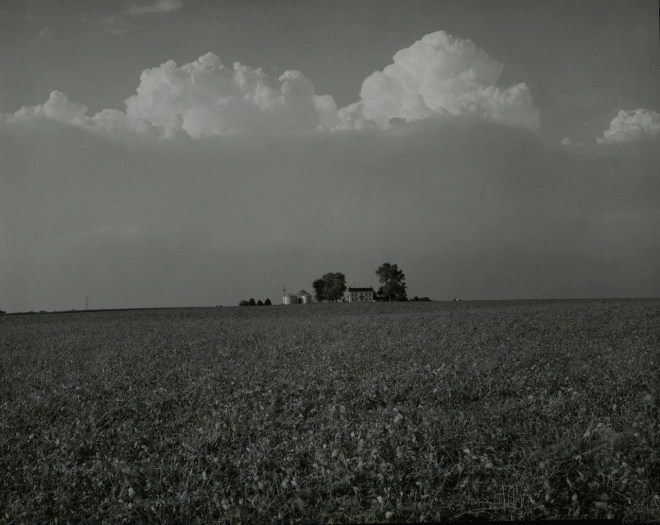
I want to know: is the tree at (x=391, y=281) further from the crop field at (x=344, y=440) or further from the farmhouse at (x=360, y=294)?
the crop field at (x=344, y=440)

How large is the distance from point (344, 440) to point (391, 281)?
88.0m

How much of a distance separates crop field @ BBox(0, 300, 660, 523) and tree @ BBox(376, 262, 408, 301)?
8085 centimetres

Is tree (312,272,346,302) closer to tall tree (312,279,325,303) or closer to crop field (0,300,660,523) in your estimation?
tall tree (312,279,325,303)

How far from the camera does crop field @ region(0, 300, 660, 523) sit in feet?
17.0

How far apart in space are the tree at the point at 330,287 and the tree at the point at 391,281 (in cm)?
1000

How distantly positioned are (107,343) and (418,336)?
1397 centimetres

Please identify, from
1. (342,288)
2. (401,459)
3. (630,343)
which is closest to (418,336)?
(630,343)

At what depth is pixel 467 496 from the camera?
17.0 feet

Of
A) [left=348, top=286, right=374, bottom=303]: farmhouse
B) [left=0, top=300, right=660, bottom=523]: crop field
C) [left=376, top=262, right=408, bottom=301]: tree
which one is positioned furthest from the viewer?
[left=348, top=286, right=374, bottom=303]: farmhouse

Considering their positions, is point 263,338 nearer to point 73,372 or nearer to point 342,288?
point 73,372

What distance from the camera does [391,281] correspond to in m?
93.7

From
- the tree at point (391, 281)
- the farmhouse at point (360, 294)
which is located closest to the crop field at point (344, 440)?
the tree at point (391, 281)

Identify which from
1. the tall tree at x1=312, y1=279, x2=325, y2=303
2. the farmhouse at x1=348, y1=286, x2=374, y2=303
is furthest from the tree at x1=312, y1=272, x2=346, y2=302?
the farmhouse at x1=348, y1=286, x2=374, y2=303

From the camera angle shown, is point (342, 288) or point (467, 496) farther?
point (342, 288)
